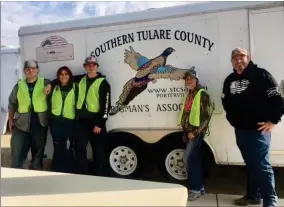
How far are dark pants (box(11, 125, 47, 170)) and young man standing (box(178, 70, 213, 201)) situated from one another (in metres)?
2.23

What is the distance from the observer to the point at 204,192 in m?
4.59

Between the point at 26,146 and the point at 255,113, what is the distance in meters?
3.52

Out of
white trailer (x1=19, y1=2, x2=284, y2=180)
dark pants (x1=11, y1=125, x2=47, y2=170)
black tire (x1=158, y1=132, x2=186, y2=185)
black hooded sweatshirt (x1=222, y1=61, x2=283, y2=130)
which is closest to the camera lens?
black hooded sweatshirt (x1=222, y1=61, x2=283, y2=130)

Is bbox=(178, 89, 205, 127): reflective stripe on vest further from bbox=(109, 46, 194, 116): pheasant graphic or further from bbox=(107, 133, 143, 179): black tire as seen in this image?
bbox=(107, 133, 143, 179): black tire

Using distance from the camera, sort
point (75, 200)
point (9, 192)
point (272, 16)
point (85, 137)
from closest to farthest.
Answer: point (75, 200), point (9, 192), point (272, 16), point (85, 137)

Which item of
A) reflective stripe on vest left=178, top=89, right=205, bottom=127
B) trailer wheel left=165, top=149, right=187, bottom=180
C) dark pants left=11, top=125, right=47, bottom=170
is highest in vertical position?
reflective stripe on vest left=178, top=89, right=205, bottom=127

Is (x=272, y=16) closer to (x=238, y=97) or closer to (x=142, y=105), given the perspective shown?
(x=238, y=97)

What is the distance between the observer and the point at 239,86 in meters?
3.85

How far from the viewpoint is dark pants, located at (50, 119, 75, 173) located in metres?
5.07

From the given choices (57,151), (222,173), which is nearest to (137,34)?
(57,151)

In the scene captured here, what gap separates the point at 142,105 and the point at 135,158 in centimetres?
85

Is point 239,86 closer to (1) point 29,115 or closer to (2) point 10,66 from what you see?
(1) point 29,115

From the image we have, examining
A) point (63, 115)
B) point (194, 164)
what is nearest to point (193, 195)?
point (194, 164)

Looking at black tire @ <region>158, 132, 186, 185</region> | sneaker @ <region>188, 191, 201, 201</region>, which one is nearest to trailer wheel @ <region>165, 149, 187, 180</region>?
black tire @ <region>158, 132, 186, 185</region>
